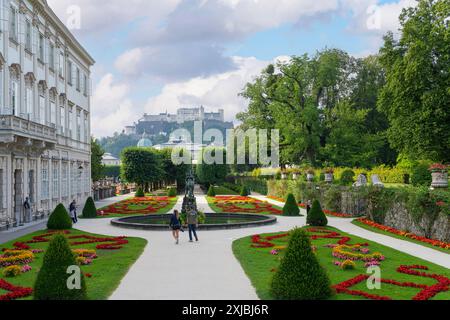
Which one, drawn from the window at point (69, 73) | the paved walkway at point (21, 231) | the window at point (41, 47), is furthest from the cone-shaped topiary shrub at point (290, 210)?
the window at point (69, 73)

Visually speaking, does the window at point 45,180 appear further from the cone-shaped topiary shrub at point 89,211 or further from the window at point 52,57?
the window at point 52,57

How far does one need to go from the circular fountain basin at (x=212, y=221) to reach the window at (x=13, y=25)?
35.8ft

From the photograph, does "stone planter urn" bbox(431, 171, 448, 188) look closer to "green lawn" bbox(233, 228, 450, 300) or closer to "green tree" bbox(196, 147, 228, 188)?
"green lawn" bbox(233, 228, 450, 300)

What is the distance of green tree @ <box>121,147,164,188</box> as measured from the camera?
6538cm

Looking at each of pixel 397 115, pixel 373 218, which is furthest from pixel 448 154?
pixel 373 218

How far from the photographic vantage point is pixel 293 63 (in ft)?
184

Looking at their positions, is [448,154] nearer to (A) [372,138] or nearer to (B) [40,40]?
(A) [372,138]

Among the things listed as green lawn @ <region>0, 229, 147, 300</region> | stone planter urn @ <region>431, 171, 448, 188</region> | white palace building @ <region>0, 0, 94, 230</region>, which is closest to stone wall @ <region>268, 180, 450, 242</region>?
stone planter urn @ <region>431, 171, 448, 188</region>

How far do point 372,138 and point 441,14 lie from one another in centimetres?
2184

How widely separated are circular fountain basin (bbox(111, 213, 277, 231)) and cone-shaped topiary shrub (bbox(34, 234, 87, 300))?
1428 cm

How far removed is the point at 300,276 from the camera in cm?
984

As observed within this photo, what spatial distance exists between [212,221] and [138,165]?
3838 centimetres

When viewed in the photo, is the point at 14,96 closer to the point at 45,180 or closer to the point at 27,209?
the point at 27,209

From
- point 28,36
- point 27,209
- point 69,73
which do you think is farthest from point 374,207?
point 69,73
